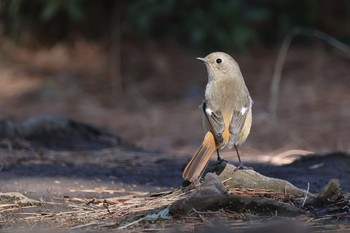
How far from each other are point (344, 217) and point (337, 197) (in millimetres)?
218

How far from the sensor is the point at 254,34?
1237 cm

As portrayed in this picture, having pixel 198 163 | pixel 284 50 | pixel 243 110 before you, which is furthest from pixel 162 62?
pixel 198 163

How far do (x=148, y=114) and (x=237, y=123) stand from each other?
514cm

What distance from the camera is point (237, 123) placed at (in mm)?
6262

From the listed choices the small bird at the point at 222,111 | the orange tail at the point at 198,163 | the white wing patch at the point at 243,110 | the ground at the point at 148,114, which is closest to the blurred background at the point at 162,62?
the ground at the point at 148,114

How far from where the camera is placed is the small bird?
19.3 ft

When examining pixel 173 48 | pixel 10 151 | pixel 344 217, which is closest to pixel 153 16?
pixel 173 48

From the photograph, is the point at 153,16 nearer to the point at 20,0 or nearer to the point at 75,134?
the point at 20,0

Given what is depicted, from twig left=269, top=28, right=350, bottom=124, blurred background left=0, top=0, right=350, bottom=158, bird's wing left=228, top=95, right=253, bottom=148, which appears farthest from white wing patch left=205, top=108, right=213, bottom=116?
twig left=269, top=28, right=350, bottom=124

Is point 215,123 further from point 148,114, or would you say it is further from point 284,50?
point 284,50

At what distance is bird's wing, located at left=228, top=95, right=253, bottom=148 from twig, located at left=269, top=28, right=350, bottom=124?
13.5ft

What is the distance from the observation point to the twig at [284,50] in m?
10.9

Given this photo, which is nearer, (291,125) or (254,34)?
(291,125)

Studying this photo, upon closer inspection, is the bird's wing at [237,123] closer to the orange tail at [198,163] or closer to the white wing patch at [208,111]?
the white wing patch at [208,111]
